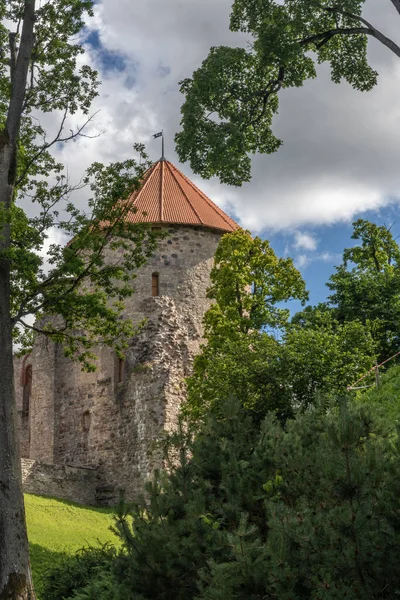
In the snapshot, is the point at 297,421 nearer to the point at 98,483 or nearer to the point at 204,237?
the point at 98,483

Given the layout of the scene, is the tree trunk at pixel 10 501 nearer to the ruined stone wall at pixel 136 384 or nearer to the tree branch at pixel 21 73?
the tree branch at pixel 21 73

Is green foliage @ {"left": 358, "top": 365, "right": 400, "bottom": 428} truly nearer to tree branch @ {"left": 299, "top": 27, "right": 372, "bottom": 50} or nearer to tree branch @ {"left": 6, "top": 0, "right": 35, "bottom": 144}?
tree branch @ {"left": 299, "top": 27, "right": 372, "bottom": 50}

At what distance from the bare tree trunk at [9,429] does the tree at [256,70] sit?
3124mm

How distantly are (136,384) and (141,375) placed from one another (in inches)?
15.9

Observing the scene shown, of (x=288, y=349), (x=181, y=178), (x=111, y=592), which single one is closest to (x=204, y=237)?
(x=181, y=178)

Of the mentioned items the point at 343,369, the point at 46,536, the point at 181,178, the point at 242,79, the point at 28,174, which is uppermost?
the point at 181,178

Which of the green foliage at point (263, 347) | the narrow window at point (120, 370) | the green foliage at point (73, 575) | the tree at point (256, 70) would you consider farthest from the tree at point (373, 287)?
the green foliage at point (73, 575)

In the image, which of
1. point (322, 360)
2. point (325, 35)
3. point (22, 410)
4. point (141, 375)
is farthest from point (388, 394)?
point (22, 410)

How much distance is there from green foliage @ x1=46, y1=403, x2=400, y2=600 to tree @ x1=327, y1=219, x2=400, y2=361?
20081mm

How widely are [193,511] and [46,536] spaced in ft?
44.5

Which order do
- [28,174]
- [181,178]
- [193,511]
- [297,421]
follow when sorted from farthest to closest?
[181,178], [28,174], [297,421], [193,511]

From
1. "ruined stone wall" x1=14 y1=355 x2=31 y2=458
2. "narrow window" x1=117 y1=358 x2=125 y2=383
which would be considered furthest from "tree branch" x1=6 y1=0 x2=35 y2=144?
"ruined stone wall" x1=14 y1=355 x2=31 y2=458

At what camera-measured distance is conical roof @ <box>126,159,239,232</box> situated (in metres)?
31.8

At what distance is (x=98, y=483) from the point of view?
2847cm
